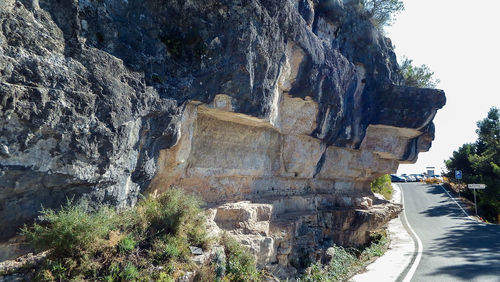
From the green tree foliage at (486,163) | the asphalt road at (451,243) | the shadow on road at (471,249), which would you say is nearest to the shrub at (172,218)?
the asphalt road at (451,243)

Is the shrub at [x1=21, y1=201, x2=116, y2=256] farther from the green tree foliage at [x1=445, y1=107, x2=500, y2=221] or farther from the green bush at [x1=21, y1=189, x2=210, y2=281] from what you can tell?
the green tree foliage at [x1=445, y1=107, x2=500, y2=221]

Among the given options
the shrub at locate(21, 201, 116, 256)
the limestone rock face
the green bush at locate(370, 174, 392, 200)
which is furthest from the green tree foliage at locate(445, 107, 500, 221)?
the shrub at locate(21, 201, 116, 256)

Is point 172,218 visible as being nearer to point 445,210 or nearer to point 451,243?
point 451,243

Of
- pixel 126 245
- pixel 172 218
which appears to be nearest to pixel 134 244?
pixel 126 245

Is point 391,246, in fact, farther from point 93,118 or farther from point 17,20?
point 17,20

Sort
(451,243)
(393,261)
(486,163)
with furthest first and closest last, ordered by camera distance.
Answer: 1. (486,163)
2. (451,243)
3. (393,261)

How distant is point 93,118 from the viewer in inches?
187

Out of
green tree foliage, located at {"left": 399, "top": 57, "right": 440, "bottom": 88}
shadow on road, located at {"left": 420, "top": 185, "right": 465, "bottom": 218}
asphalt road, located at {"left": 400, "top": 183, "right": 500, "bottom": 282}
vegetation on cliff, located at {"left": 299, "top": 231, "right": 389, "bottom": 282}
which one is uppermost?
green tree foliage, located at {"left": 399, "top": 57, "right": 440, "bottom": 88}

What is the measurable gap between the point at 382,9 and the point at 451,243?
11.8 meters

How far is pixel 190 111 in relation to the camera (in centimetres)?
680

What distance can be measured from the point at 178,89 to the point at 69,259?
3.29 meters

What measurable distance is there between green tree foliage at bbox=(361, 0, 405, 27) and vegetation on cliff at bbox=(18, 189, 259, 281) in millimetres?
14372

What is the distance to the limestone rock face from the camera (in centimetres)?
425

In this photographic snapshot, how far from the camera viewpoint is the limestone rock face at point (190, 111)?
4246 millimetres
